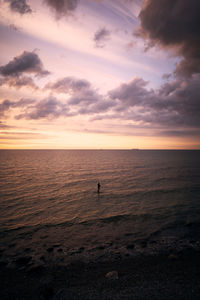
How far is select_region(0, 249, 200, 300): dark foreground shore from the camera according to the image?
7.90m

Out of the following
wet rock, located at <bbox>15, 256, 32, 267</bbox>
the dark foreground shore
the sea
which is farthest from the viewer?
the sea

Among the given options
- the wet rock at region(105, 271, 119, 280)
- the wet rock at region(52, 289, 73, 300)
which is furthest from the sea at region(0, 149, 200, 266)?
the wet rock at region(52, 289, 73, 300)

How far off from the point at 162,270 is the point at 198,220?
1337 centimetres

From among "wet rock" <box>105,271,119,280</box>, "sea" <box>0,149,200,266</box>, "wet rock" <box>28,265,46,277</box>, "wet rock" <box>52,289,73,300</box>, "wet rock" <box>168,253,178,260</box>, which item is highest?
"wet rock" <box>52,289,73,300</box>

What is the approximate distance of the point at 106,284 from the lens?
28.7 feet

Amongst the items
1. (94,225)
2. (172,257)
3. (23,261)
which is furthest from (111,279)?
(94,225)

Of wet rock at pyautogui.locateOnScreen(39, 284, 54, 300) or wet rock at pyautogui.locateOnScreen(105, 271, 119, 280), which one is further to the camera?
wet rock at pyautogui.locateOnScreen(105, 271, 119, 280)

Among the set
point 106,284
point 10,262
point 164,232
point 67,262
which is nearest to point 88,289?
point 106,284

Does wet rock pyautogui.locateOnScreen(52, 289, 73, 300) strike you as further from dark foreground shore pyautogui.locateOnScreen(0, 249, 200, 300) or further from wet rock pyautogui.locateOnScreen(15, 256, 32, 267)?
wet rock pyautogui.locateOnScreen(15, 256, 32, 267)

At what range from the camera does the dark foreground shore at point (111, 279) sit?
311 inches

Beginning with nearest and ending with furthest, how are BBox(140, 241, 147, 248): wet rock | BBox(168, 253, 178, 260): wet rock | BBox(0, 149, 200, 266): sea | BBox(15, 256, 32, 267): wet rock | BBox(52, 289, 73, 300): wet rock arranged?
1. BBox(52, 289, 73, 300): wet rock
2. BBox(168, 253, 178, 260): wet rock
3. BBox(15, 256, 32, 267): wet rock
4. BBox(0, 149, 200, 266): sea
5. BBox(140, 241, 147, 248): wet rock

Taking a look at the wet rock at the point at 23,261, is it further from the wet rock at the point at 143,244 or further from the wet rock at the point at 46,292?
the wet rock at the point at 143,244

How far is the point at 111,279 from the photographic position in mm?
9180

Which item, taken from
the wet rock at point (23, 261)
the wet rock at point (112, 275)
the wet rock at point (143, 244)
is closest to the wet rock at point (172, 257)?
the wet rock at point (143, 244)
